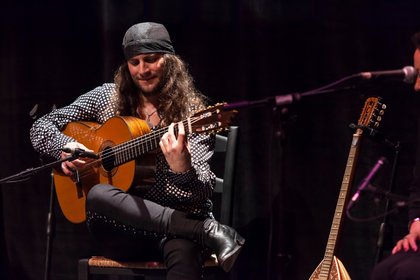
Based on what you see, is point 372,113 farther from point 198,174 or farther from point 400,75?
point 400,75

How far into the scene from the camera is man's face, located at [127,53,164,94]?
3.30m

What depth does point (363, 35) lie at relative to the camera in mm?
3445

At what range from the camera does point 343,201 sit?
2971 mm

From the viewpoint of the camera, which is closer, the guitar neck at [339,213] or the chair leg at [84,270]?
the guitar neck at [339,213]

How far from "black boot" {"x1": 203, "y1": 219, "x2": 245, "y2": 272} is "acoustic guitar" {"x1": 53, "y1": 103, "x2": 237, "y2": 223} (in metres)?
0.39

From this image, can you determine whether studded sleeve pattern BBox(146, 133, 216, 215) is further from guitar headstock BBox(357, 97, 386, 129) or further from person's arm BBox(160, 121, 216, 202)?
guitar headstock BBox(357, 97, 386, 129)

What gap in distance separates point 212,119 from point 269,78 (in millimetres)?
Result: 820

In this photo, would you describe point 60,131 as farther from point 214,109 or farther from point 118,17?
point 214,109

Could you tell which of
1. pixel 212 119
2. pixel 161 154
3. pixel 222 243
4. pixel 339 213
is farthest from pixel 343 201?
pixel 161 154

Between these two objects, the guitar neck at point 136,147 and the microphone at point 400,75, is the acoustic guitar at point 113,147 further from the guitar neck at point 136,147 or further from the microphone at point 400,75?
the microphone at point 400,75

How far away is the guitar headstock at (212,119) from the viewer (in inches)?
111

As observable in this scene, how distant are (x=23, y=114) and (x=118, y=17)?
0.80 meters

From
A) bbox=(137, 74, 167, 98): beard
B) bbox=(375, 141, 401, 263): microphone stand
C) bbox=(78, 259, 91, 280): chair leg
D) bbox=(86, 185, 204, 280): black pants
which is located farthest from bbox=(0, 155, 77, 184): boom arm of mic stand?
bbox=(375, 141, 401, 263): microphone stand

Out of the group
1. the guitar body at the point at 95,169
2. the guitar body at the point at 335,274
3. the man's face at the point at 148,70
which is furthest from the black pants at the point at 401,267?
the man's face at the point at 148,70
